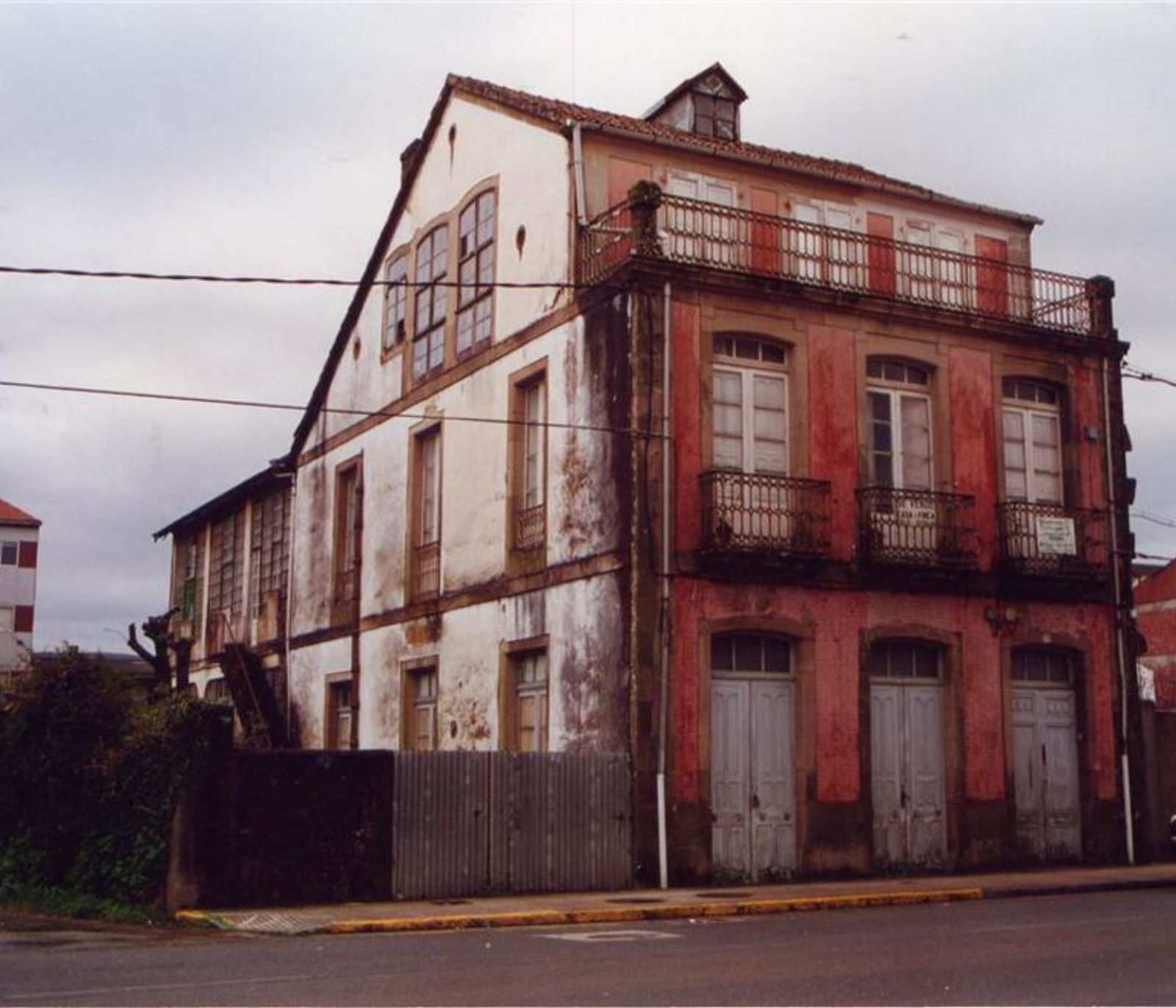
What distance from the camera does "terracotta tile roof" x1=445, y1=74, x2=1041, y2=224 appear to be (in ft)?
75.0

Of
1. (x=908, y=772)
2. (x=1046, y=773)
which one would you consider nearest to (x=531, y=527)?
(x=908, y=772)

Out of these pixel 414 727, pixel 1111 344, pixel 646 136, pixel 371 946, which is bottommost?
pixel 371 946

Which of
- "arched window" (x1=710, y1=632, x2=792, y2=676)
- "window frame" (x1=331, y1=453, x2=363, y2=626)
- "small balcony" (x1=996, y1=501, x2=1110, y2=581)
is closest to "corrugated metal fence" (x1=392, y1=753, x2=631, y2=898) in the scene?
"arched window" (x1=710, y1=632, x2=792, y2=676)

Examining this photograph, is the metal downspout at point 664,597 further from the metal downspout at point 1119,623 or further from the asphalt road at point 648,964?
the metal downspout at point 1119,623

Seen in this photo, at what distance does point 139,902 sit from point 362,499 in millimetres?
12358

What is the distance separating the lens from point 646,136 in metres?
22.5

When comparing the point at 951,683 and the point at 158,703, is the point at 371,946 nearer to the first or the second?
the point at 158,703

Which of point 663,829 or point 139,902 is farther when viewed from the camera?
point 663,829

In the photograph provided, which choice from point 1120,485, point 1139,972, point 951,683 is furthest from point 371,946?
point 1120,485

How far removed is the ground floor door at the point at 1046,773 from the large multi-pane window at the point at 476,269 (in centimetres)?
971

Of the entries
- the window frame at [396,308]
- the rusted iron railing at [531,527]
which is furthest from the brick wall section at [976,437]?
the window frame at [396,308]

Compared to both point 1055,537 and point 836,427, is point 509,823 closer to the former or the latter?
point 836,427

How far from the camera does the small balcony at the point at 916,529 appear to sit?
20672 mm

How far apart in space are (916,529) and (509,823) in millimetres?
7103
